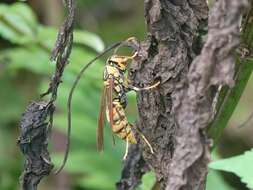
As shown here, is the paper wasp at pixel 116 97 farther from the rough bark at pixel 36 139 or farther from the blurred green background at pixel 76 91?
the rough bark at pixel 36 139

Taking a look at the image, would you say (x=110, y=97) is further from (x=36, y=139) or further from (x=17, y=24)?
(x=17, y=24)

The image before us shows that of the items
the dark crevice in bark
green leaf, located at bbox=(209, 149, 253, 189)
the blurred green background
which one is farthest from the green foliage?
green leaf, located at bbox=(209, 149, 253, 189)

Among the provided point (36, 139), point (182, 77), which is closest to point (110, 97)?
point (36, 139)

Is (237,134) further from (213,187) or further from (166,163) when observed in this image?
(166,163)

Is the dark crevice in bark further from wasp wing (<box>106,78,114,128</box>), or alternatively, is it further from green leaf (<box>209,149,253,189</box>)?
green leaf (<box>209,149,253,189</box>)

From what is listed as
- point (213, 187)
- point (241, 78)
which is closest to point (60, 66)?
point (241, 78)

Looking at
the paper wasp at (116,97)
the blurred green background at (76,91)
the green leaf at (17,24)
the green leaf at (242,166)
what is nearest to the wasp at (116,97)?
the paper wasp at (116,97)
